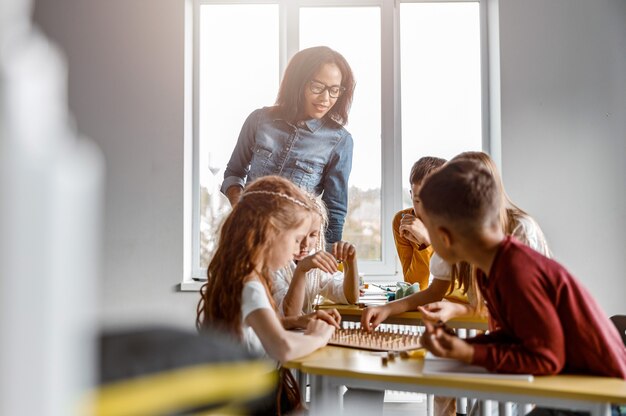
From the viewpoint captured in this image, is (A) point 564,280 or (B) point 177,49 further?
(B) point 177,49

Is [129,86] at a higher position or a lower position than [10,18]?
higher

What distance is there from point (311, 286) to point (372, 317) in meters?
0.50

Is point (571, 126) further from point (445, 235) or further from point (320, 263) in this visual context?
point (445, 235)

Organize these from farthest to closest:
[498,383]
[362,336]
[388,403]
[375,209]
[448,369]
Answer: [375,209] < [388,403] < [362,336] < [448,369] < [498,383]

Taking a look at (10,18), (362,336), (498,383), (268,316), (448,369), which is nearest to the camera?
(10,18)

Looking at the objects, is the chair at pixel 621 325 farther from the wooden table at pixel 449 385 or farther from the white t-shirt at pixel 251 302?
the white t-shirt at pixel 251 302

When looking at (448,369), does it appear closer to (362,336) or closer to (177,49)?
(362,336)

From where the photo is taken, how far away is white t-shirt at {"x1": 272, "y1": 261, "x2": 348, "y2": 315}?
2.24m

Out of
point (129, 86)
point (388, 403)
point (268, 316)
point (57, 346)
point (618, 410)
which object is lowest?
point (388, 403)

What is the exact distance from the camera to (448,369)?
1.25 metres

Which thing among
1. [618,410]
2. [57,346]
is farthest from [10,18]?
[618,410]

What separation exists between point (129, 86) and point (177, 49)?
357 mm

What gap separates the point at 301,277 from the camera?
2145 mm

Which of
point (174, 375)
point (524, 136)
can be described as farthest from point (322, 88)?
point (174, 375)
